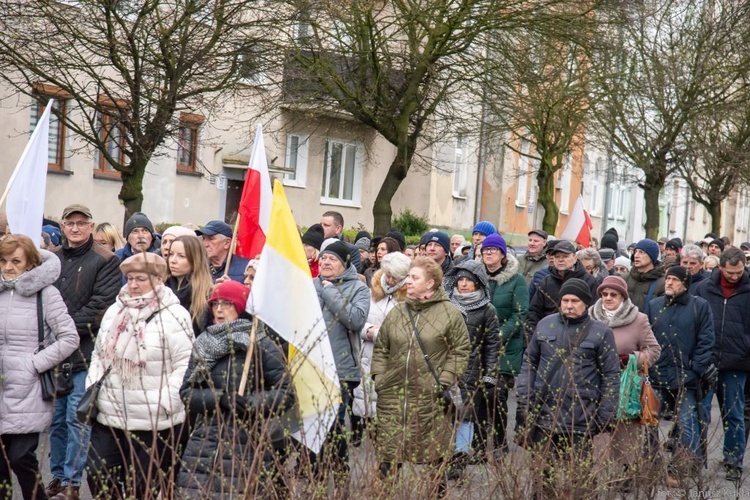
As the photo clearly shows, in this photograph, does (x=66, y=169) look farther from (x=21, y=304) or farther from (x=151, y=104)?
(x=21, y=304)

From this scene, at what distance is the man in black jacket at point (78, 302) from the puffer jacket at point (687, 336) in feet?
14.3

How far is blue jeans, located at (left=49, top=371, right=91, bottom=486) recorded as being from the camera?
28.4 feet

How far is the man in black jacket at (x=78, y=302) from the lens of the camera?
8.69 meters

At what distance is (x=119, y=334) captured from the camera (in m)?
6.85

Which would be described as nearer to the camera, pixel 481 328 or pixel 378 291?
pixel 481 328

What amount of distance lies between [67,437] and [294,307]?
125 inches

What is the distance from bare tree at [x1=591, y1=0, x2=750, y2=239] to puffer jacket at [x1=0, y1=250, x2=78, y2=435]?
21764 millimetres

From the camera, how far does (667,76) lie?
30.4 meters

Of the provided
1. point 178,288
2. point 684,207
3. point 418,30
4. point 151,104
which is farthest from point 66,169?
point 684,207

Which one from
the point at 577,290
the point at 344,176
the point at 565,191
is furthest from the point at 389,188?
the point at 565,191

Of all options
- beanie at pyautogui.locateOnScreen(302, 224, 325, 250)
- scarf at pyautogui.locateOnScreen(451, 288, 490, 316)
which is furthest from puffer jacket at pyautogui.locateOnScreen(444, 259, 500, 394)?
beanie at pyautogui.locateOnScreen(302, 224, 325, 250)

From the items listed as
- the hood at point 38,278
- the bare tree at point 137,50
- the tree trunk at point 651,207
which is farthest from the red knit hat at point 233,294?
the tree trunk at point 651,207

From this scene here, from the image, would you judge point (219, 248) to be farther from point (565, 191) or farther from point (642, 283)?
point (565, 191)

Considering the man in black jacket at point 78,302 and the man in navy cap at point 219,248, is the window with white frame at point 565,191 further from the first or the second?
the man in black jacket at point 78,302
